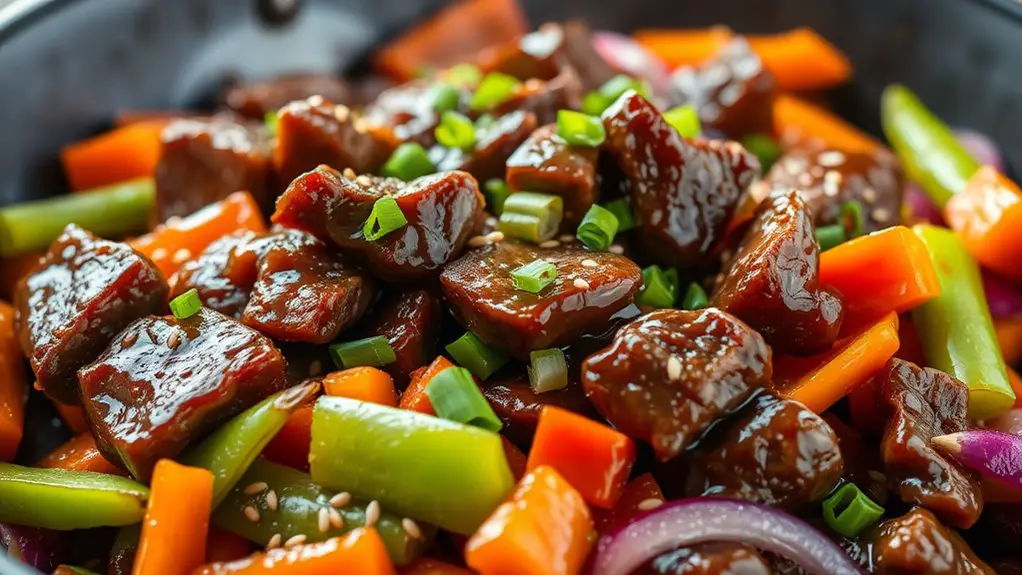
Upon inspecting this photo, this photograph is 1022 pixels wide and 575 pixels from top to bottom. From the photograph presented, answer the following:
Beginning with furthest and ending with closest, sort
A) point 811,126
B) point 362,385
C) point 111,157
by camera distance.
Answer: point 811,126, point 111,157, point 362,385

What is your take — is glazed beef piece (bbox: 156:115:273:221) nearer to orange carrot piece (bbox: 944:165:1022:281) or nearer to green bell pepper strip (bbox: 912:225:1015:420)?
green bell pepper strip (bbox: 912:225:1015:420)

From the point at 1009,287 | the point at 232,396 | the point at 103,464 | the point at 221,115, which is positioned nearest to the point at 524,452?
the point at 232,396

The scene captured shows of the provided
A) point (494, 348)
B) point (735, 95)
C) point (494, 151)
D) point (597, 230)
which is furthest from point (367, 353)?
point (735, 95)

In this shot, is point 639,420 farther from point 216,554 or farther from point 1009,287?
point 1009,287

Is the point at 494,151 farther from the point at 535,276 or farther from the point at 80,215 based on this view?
the point at 80,215

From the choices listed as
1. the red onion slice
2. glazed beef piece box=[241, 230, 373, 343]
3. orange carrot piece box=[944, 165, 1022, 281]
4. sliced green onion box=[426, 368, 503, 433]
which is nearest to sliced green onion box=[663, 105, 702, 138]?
orange carrot piece box=[944, 165, 1022, 281]

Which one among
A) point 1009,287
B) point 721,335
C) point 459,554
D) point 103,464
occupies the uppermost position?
point 721,335
